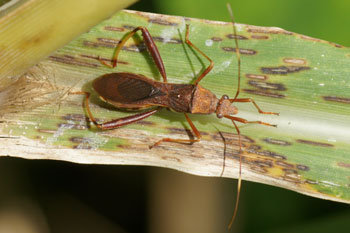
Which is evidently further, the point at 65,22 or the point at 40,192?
the point at 40,192

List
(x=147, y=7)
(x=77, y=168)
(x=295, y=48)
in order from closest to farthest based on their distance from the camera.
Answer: (x=295, y=48)
(x=147, y=7)
(x=77, y=168)

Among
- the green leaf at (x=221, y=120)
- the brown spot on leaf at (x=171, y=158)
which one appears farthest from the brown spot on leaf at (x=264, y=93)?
the brown spot on leaf at (x=171, y=158)

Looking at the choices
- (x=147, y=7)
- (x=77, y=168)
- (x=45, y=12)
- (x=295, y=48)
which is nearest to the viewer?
(x=45, y=12)

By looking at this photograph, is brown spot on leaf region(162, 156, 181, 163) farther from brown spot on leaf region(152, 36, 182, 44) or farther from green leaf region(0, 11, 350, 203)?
A: brown spot on leaf region(152, 36, 182, 44)

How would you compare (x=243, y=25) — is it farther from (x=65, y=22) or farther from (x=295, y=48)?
(x=65, y=22)

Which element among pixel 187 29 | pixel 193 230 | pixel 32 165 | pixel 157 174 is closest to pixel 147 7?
pixel 187 29

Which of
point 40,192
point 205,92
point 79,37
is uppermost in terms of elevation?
point 79,37

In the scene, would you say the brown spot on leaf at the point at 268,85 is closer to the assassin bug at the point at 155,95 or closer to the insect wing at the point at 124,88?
the assassin bug at the point at 155,95
